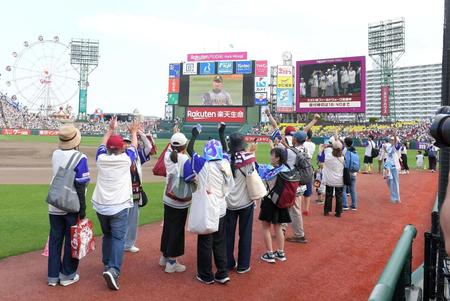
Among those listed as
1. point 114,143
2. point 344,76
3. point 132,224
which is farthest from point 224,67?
point 114,143

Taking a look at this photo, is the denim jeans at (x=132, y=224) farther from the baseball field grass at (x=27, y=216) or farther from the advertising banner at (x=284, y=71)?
the advertising banner at (x=284, y=71)

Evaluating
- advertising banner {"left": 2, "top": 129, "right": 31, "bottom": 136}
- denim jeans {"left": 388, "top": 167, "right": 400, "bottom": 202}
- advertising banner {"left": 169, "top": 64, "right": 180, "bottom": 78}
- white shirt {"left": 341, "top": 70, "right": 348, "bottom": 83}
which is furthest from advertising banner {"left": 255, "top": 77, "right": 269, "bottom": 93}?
denim jeans {"left": 388, "top": 167, "right": 400, "bottom": 202}

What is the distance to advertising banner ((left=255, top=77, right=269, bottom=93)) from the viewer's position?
57194 mm

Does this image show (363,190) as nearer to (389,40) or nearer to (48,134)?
(48,134)

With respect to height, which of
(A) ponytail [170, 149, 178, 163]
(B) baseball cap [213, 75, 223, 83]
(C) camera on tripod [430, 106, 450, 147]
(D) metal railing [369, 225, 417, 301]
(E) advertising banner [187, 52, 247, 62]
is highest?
(E) advertising banner [187, 52, 247, 62]

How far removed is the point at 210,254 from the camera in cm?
475

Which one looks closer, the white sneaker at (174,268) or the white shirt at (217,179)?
the white shirt at (217,179)

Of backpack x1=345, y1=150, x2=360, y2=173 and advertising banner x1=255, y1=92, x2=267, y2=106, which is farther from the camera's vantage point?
advertising banner x1=255, y1=92, x2=267, y2=106

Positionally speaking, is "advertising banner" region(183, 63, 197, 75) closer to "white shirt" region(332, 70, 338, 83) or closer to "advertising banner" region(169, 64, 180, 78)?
"advertising banner" region(169, 64, 180, 78)

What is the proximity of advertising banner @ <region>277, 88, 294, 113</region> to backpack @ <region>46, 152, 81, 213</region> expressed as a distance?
195ft

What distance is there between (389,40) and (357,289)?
75122 mm

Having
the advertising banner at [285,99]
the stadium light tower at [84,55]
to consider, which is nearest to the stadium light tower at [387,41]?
the advertising banner at [285,99]

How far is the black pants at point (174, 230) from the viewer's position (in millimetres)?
5066

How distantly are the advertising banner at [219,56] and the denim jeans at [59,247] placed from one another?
54863 mm
